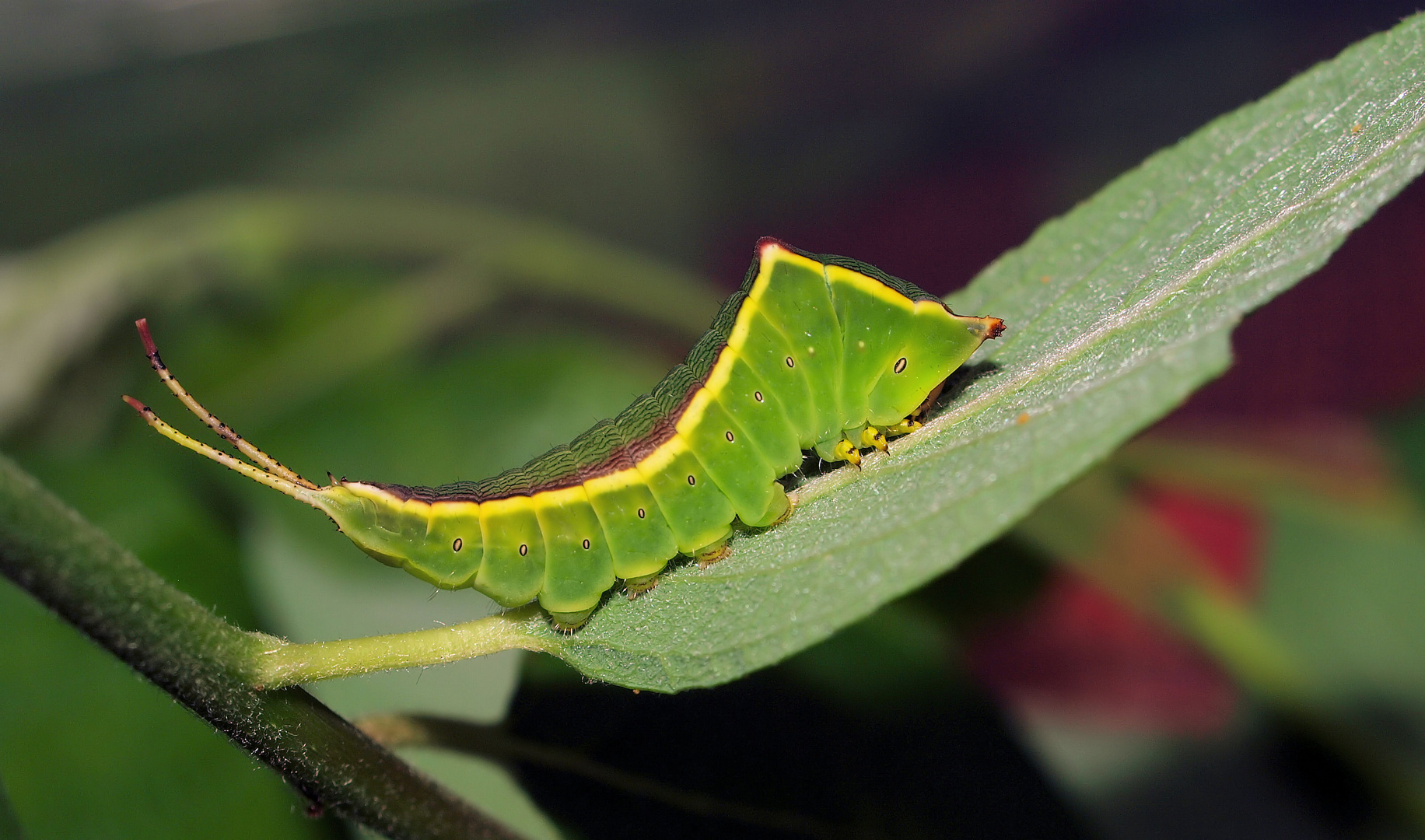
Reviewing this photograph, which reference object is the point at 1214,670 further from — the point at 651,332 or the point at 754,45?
the point at 754,45

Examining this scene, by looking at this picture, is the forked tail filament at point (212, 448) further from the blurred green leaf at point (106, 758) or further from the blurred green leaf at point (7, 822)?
the blurred green leaf at point (106, 758)

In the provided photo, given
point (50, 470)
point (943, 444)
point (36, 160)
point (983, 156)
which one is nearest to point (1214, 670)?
point (983, 156)

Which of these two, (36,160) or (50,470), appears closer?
(50,470)

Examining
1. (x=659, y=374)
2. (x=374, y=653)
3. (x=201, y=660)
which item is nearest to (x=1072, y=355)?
(x=374, y=653)

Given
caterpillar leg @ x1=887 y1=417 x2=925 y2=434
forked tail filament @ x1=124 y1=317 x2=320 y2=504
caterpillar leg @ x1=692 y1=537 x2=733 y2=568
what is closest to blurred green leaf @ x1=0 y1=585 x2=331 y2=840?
forked tail filament @ x1=124 y1=317 x2=320 y2=504

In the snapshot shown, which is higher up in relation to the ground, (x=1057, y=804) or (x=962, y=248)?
(x=962, y=248)

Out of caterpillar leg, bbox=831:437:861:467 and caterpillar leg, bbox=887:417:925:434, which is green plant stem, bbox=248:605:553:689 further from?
caterpillar leg, bbox=887:417:925:434

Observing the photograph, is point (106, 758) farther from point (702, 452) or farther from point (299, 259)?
point (299, 259)
